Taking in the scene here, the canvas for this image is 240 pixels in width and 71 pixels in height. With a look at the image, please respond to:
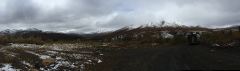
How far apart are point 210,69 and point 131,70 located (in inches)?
Answer: 203

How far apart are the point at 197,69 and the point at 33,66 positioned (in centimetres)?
1060

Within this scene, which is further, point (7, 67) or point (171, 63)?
point (171, 63)

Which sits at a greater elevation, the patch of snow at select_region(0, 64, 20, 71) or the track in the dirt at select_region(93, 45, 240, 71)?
the patch of snow at select_region(0, 64, 20, 71)

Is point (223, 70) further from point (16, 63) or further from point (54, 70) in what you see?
point (16, 63)

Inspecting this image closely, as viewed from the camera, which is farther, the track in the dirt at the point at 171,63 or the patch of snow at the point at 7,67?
the track in the dirt at the point at 171,63

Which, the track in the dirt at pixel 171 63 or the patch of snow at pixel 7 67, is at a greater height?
the patch of snow at pixel 7 67

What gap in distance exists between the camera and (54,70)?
21062 millimetres

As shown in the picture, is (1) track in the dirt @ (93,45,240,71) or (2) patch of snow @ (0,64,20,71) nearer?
(2) patch of snow @ (0,64,20,71)

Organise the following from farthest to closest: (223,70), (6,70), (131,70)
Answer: (131,70) < (223,70) < (6,70)

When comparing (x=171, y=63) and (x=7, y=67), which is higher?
(x=7, y=67)

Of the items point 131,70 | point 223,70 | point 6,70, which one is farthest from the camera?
point 131,70

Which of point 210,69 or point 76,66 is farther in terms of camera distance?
point 76,66

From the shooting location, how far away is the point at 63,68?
22.2 meters

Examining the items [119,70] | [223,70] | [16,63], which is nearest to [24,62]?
[16,63]
